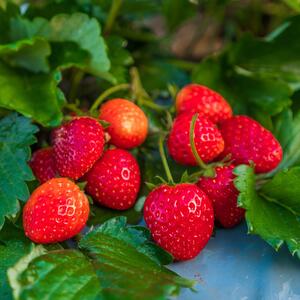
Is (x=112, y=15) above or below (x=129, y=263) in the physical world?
above

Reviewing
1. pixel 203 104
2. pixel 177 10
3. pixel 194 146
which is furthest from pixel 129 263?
pixel 177 10

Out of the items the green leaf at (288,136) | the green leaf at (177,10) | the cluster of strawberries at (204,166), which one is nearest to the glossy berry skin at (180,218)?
the cluster of strawberries at (204,166)

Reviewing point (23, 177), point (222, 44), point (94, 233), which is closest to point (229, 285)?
point (94, 233)

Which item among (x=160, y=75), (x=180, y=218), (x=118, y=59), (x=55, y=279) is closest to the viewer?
(x=55, y=279)

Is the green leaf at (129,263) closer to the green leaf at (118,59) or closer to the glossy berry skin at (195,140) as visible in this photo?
the glossy berry skin at (195,140)

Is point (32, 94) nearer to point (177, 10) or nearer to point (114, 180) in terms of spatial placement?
point (114, 180)
